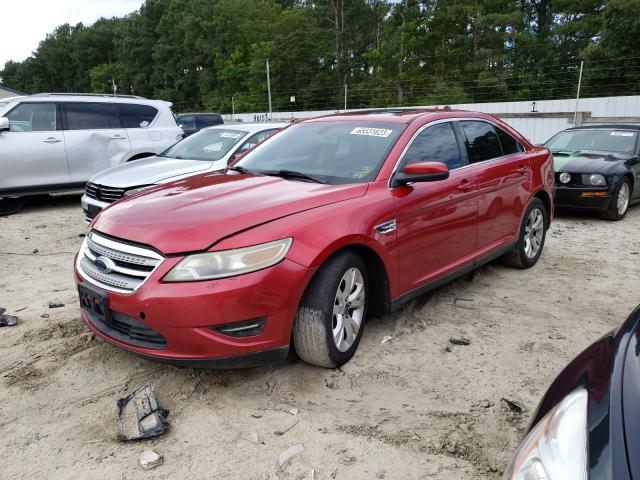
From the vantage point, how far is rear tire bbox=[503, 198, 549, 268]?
5117 millimetres

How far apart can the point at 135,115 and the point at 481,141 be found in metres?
6.48

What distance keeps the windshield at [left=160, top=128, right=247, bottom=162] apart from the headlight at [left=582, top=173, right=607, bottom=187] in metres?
5.15

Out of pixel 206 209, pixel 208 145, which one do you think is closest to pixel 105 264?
pixel 206 209

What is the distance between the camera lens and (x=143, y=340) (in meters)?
2.80

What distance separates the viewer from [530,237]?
210 inches

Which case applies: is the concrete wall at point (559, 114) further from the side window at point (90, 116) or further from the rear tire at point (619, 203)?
the rear tire at point (619, 203)

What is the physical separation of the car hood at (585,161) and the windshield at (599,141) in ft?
1.31

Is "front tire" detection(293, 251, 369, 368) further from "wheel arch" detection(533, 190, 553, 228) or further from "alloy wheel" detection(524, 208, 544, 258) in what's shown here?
"wheel arch" detection(533, 190, 553, 228)

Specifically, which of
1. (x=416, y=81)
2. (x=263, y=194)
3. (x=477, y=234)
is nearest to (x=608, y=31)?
(x=416, y=81)

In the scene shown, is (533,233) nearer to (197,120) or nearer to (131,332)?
(131,332)

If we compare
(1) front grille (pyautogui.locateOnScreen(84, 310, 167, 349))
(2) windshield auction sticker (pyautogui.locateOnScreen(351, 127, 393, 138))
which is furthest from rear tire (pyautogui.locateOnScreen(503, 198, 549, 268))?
(1) front grille (pyautogui.locateOnScreen(84, 310, 167, 349))

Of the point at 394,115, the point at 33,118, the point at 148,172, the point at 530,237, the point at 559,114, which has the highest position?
the point at 33,118

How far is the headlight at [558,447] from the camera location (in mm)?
1239

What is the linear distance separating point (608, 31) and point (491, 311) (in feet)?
85.2
